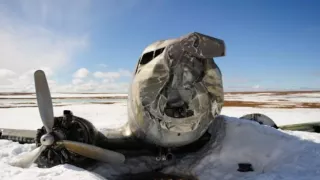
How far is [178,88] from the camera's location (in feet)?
22.6

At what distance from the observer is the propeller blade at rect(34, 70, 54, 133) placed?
893 cm

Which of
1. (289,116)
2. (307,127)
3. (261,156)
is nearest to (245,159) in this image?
(261,156)

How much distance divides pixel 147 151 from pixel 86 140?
237 cm

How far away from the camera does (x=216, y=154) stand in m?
10.4

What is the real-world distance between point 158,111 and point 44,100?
4.36 metres

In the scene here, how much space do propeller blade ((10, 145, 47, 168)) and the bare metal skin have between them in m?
3.34

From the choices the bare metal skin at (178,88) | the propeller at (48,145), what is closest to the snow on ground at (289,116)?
the bare metal skin at (178,88)

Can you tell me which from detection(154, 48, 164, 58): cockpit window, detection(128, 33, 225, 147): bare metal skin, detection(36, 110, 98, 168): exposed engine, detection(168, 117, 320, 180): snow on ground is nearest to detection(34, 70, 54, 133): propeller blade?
detection(36, 110, 98, 168): exposed engine

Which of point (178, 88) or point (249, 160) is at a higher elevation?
point (178, 88)

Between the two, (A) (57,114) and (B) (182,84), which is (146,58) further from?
(A) (57,114)

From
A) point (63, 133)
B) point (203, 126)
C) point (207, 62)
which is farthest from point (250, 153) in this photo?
point (63, 133)

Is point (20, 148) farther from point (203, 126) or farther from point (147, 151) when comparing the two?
point (203, 126)

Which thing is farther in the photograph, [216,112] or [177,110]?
[216,112]

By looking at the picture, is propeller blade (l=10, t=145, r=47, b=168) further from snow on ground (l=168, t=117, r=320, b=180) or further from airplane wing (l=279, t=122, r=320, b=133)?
airplane wing (l=279, t=122, r=320, b=133)
